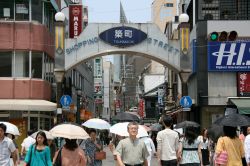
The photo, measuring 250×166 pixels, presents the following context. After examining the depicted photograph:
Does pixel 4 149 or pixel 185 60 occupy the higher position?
pixel 185 60

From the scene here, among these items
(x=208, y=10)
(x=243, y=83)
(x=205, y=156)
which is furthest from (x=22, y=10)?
(x=205, y=156)

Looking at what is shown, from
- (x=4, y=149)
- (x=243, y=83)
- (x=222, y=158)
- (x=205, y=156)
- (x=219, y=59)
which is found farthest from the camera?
(x=219, y=59)

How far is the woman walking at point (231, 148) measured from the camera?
11.0 m

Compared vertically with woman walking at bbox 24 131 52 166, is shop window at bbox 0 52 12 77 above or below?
above

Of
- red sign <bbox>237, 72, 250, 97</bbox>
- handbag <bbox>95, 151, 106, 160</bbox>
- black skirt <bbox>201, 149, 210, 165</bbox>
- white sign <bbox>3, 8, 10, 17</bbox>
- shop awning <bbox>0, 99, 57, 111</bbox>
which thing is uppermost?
white sign <bbox>3, 8, 10, 17</bbox>

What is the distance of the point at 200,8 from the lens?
37844 mm

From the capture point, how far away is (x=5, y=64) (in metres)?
34.7

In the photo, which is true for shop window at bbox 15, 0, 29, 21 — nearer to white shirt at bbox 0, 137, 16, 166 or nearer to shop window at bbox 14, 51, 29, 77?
shop window at bbox 14, 51, 29, 77

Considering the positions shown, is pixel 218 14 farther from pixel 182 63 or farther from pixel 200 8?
pixel 182 63

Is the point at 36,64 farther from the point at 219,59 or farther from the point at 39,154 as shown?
the point at 39,154

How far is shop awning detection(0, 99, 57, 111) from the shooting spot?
3338 centimetres

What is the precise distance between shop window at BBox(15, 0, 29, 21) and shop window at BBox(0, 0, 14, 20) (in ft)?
0.93

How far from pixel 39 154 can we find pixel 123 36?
26.7 m

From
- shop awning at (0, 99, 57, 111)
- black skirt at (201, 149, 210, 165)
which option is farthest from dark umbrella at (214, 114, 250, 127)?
shop awning at (0, 99, 57, 111)
